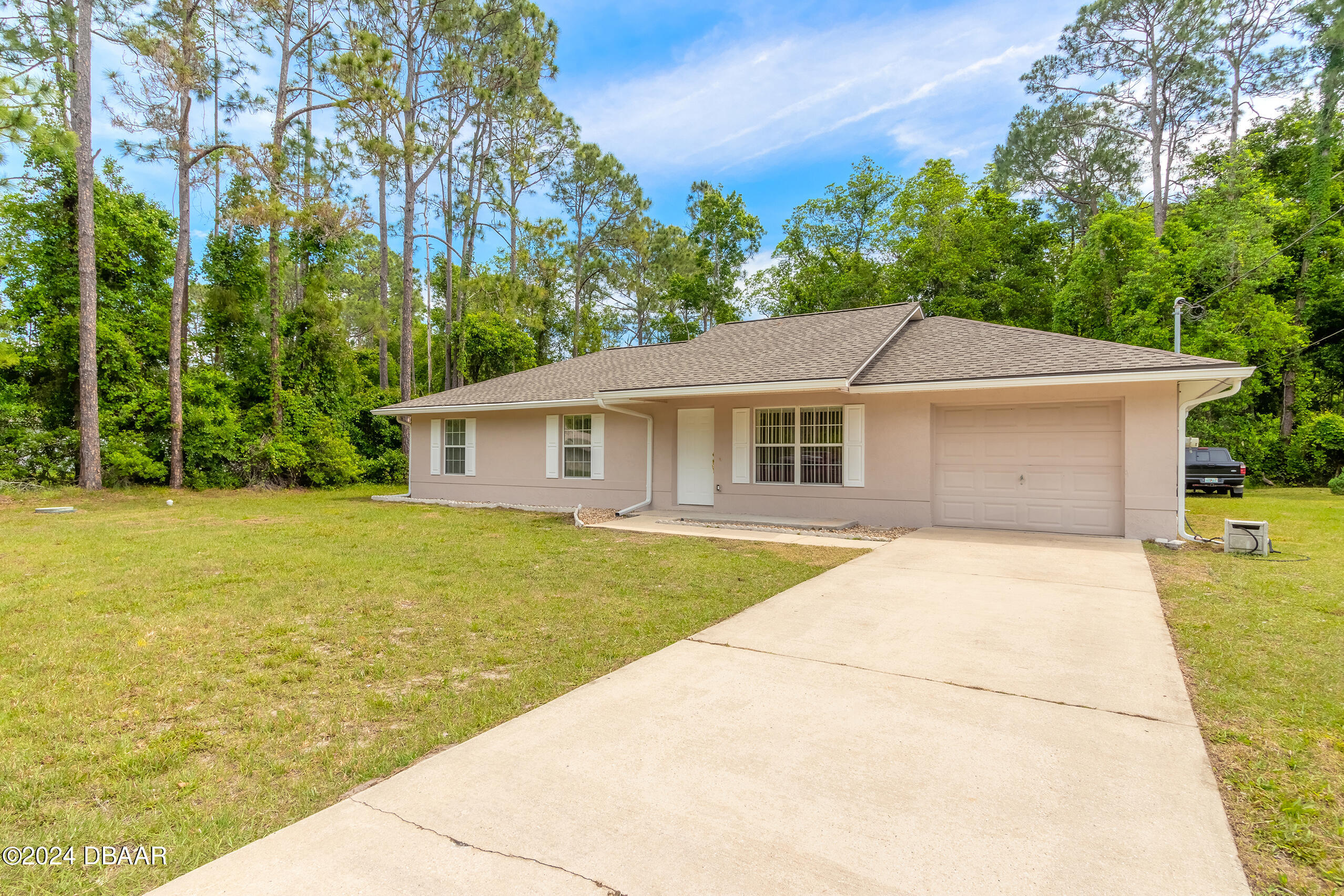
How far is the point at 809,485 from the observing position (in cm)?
1037

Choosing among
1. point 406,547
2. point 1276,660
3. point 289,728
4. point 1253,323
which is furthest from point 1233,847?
point 1253,323

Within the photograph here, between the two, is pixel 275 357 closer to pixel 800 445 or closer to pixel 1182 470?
pixel 800 445

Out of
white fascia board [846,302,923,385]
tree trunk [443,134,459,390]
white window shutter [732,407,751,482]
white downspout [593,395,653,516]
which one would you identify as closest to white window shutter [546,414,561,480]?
white downspout [593,395,653,516]

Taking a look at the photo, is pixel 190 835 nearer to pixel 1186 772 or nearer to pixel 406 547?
pixel 1186 772

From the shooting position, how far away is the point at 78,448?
1436 centimetres

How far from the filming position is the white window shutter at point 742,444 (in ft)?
35.7

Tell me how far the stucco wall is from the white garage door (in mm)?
227

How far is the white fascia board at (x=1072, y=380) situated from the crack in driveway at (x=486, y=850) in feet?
26.8

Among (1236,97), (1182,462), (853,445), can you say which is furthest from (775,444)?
(1236,97)

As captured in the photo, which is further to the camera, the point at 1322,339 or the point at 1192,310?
the point at 1322,339

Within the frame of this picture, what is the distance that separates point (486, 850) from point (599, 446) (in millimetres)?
10586

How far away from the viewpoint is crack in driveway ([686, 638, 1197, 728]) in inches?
116

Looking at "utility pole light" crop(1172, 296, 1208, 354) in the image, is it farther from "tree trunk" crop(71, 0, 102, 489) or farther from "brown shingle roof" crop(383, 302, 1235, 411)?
"tree trunk" crop(71, 0, 102, 489)

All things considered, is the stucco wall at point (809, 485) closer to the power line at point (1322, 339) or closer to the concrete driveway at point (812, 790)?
the concrete driveway at point (812, 790)
